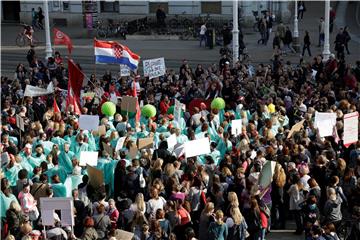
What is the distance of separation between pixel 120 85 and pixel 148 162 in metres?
7.75

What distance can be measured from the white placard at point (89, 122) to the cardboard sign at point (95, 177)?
7.88 ft

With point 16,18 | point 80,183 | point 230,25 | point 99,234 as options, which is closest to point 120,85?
point 80,183

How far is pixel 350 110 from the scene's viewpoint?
1686cm

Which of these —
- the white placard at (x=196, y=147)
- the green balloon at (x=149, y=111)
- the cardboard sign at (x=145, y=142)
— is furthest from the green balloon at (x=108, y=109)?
the white placard at (x=196, y=147)

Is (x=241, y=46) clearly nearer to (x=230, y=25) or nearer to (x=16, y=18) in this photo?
(x=230, y=25)

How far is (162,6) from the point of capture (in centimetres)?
4009

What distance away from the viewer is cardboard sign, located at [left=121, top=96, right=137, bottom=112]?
17516 millimetres

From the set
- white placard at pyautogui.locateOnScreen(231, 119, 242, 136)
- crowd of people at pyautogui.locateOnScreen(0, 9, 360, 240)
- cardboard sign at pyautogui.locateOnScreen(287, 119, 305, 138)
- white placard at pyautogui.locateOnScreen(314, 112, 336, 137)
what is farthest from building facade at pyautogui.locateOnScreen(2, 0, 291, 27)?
white placard at pyautogui.locateOnScreen(314, 112, 336, 137)

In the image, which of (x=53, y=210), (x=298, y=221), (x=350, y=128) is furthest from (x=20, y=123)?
(x=350, y=128)

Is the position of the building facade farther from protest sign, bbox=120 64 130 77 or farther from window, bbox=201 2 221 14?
protest sign, bbox=120 64 130 77

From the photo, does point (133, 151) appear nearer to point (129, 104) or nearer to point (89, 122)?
point (89, 122)

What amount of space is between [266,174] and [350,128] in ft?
7.94

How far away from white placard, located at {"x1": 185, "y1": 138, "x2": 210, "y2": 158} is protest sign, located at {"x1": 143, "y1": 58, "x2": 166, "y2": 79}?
7.00 meters

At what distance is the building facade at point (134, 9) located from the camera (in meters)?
38.8
